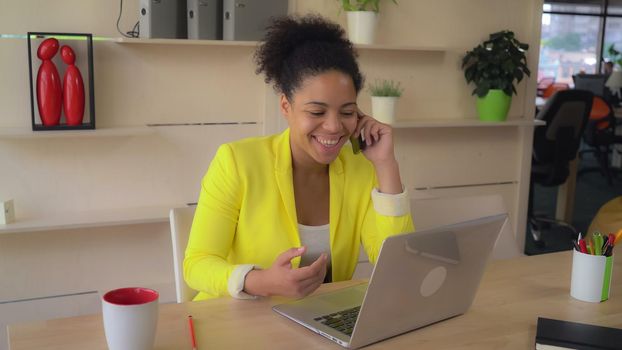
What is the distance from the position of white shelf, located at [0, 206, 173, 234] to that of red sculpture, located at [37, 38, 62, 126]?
0.40m

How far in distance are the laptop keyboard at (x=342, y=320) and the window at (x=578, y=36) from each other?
32.8ft

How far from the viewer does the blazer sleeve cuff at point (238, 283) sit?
4.64 feet

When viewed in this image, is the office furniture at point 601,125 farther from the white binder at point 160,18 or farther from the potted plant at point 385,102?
the white binder at point 160,18

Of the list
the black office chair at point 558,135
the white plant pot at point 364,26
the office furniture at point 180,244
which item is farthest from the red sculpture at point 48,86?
the black office chair at point 558,135

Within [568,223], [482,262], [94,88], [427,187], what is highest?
[94,88]

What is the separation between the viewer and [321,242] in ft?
5.73

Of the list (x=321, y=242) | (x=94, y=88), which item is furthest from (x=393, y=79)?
(x=321, y=242)

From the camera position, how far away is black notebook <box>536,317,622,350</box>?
3.93 ft

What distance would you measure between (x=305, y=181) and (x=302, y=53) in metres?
0.34

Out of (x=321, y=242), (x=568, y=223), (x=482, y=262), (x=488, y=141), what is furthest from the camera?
(x=568, y=223)

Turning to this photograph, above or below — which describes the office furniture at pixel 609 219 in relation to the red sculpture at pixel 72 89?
below

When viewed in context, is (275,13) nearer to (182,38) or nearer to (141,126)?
(182,38)

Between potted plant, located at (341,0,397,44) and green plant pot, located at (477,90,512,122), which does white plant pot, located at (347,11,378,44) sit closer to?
potted plant, located at (341,0,397,44)

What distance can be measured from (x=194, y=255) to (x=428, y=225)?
0.75 metres
